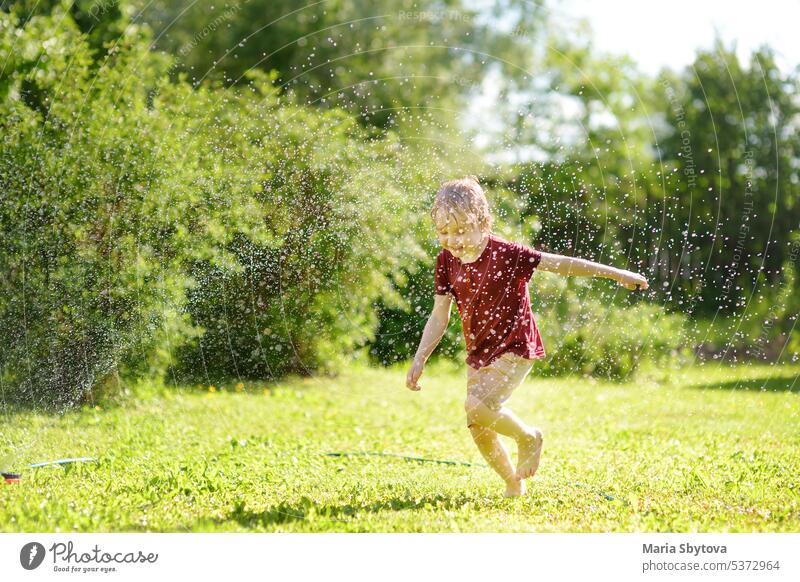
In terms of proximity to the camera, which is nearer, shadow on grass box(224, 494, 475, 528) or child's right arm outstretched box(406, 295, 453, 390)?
shadow on grass box(224, 494, 475, 528)

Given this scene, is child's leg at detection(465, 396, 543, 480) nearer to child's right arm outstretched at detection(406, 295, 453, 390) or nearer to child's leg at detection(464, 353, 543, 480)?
child's leg at detection(464, 353, 543, 480)

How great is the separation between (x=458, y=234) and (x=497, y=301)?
37cm

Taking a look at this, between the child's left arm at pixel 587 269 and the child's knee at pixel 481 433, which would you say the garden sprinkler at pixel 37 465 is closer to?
the child's knee at pixel 481 433

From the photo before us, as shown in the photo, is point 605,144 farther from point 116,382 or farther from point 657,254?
point 116,382

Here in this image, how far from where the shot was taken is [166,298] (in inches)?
219

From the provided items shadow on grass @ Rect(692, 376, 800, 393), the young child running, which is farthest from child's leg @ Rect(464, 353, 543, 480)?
shadow on grass @ Rect(692, 376, 800, 393)

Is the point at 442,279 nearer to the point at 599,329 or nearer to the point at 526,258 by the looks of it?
the point at 526,258

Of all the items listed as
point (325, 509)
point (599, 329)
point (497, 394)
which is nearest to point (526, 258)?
point (497, 394)

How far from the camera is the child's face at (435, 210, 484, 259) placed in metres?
4.05

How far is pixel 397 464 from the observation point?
16.8 feet

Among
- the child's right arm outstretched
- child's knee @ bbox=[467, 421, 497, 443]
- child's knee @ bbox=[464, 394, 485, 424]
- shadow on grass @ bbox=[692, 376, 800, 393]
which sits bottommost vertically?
shadow on grass @ bbox=[692, 376, 800, 393]

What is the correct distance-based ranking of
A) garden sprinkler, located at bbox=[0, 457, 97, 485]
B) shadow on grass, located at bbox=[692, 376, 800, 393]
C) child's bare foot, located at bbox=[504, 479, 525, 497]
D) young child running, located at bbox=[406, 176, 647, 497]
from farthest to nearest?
shadow on grass, located at bbox=[692, 376, 800, 393], garden sprinkler, located at bbox=[0, 457, 97, 485], child's bare foot, located at bbox=[504, 479, 525, 497], young child running, located at bbox=[406, 176, 647, 497]

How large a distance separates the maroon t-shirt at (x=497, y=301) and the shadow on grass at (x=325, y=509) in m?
0.71

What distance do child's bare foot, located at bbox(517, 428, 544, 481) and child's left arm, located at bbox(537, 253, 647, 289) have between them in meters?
0.80
